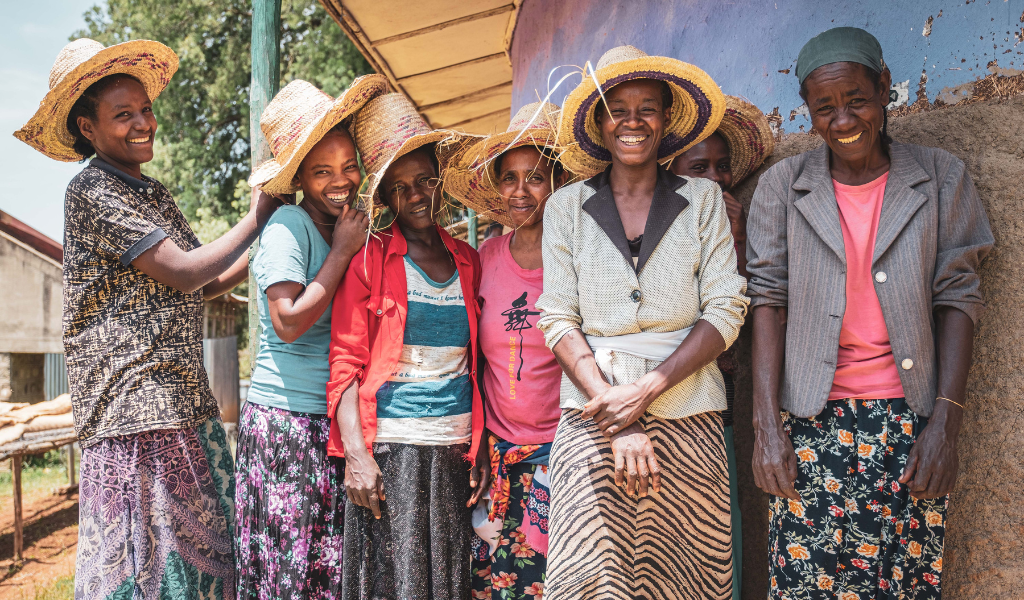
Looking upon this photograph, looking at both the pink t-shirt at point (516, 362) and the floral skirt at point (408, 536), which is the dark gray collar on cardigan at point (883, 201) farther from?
the floral skirt at point (408, 536)

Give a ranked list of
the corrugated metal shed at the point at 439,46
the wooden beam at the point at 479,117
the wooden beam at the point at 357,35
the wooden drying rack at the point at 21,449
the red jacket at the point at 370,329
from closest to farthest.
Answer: the red jacket at the point at 370,329
the wooden beam at the point at 357,35
the corrugated metal shed at the point at 439,46
the wooden drying rack at the point at 21,449
the wooden beam at the point at 479,117

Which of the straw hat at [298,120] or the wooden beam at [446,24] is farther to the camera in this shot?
the wooden beam at [446,24]

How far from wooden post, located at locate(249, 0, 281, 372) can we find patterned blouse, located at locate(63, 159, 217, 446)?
74 cm

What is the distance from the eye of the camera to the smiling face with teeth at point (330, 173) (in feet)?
9.09

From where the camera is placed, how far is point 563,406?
2254 millimetres

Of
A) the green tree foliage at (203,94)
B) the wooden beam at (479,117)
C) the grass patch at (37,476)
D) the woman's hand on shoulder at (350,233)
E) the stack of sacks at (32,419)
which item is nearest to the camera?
the woman's hand on shoulder at (350,233)

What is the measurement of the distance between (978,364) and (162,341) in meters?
3.06

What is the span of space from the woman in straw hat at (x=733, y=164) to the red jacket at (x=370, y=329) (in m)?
1.08

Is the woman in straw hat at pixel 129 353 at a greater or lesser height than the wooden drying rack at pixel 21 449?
greater

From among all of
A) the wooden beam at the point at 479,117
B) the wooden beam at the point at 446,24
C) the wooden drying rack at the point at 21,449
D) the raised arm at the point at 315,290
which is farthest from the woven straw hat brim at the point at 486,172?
the wooden drying rack at the point at 21,449

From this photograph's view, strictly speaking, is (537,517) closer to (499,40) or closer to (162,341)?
(162,341)

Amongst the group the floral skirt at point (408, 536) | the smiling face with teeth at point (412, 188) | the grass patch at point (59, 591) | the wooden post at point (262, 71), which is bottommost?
the grass patch at point (59, 591)

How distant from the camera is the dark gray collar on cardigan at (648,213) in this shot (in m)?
2.25

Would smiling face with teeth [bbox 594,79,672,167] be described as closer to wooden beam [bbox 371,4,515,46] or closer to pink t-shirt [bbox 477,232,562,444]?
pink t-shirt [bbox 477,232,562,444]
